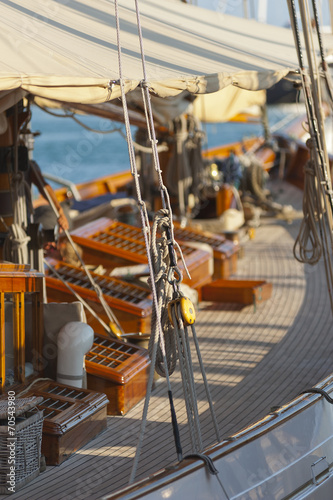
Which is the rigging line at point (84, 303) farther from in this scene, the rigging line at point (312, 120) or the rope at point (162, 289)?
the rigging line at point (312, 120)

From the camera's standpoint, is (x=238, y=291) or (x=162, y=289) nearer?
(x=162, y=289)

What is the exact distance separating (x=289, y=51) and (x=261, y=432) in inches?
156

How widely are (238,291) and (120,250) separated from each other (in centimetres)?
111

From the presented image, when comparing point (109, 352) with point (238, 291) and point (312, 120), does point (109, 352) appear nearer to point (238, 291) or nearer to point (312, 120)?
point (312, 120)

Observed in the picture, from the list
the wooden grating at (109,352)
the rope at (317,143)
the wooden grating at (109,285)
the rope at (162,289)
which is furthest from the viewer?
the wooden grating at (109,285)

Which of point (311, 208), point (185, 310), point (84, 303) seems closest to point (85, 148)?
point (84, 303)

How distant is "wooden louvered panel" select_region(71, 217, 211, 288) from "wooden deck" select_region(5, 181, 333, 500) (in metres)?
0.36

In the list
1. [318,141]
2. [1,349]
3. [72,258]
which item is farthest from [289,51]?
[1,349]

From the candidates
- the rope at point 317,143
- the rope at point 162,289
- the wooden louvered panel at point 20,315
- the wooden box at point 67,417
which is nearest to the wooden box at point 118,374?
the wooden box at point 67,417

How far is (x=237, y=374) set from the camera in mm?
5184

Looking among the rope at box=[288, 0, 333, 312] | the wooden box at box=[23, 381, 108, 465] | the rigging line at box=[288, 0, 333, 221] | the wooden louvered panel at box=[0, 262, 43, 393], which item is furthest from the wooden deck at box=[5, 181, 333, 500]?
the rigging line at box=[288, 0, 333, 221]

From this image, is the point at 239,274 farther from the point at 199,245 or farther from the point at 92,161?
the point at 92,161

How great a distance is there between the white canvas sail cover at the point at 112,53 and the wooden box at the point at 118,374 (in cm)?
162

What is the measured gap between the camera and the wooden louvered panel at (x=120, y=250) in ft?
21.1
